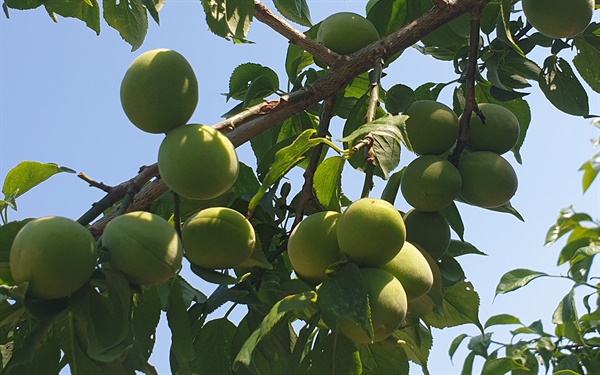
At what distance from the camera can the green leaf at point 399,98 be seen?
69.1 inches

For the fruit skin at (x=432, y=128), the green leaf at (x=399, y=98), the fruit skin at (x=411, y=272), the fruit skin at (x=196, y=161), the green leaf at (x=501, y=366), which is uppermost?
the green leaf at (x=399, y=98)

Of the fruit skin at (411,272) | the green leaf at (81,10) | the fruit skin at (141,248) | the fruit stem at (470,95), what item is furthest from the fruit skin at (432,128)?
the green leaf at (81,10)

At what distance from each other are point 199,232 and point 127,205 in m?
0.14

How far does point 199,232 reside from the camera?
1240 mm

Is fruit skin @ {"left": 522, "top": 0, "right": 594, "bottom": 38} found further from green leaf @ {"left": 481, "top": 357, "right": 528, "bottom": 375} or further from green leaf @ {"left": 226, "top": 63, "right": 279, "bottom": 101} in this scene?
green leaf @ {"left": 481, "top": 357, "right": 528, "bottom": 375}

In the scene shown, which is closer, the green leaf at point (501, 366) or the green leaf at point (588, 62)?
the green leaf at point (588, 62)

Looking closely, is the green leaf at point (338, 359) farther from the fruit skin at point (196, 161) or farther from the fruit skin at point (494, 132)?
the fruit skin at point (494, 132)

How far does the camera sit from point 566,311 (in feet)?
9.67

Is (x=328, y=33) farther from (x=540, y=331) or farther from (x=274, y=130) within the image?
(x=540, y=331)

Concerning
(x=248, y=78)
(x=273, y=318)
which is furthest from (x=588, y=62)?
(x=273, y=318)

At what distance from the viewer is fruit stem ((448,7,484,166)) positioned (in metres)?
1.51

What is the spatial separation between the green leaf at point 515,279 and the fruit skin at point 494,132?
1.35 m

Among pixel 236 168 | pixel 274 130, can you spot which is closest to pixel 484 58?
pixel 274 130

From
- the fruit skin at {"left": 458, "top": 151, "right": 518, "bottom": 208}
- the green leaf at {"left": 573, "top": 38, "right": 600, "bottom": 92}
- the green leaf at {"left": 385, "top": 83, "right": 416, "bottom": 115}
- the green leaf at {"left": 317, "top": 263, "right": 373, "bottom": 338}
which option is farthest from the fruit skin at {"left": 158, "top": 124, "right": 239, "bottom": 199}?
the green leaf at {"left": 573, "top": 38, "right": 600, "bottom": 92}
